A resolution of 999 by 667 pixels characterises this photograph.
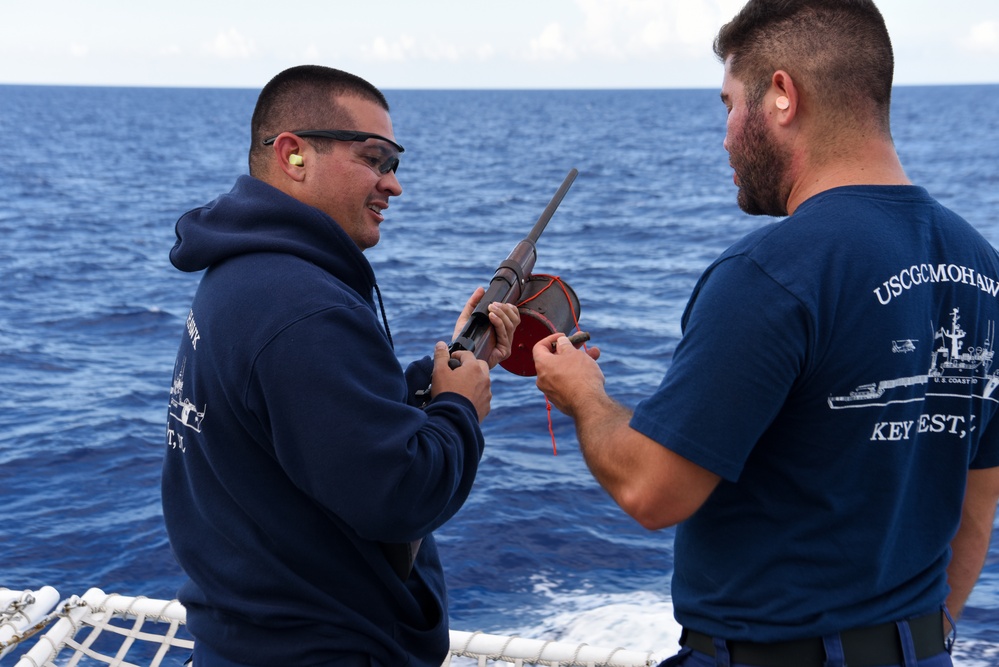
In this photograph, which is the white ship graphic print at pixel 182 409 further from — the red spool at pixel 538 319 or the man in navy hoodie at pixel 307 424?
the red spool at pixel 538 319

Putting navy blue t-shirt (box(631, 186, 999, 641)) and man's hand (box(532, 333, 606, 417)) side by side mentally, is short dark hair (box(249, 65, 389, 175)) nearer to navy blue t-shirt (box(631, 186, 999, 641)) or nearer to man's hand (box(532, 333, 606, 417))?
man's hand (box(532, 333, 606, 417))

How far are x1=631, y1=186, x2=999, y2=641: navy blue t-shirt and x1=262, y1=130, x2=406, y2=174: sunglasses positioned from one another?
3.64 feet

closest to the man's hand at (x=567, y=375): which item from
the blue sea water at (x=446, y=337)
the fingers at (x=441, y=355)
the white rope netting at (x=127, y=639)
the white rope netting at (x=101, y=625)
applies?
the fingers at (x=441, y=355)

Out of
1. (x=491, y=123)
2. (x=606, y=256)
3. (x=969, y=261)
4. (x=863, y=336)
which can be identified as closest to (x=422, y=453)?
(x=863, y=336)

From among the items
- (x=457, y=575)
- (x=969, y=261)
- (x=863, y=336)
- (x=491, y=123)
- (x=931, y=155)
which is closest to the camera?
(x=863, y=336)

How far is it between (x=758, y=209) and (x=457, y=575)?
5.50m

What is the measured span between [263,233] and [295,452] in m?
0.63

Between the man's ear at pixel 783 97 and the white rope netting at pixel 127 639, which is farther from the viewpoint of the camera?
the white rope netting at pixel 127 639

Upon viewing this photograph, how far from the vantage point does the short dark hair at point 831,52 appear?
2330mm

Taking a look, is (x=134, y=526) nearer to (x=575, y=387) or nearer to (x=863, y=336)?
(x=575, y=387)

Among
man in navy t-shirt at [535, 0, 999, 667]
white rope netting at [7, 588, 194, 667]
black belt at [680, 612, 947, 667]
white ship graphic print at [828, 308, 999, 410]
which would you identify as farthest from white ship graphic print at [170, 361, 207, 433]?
white rope netting at [7, 588, 194, 667]

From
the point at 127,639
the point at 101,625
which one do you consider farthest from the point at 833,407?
the point at 101,625

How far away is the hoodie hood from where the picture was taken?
262 centimetres

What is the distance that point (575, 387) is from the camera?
8.68 ft
